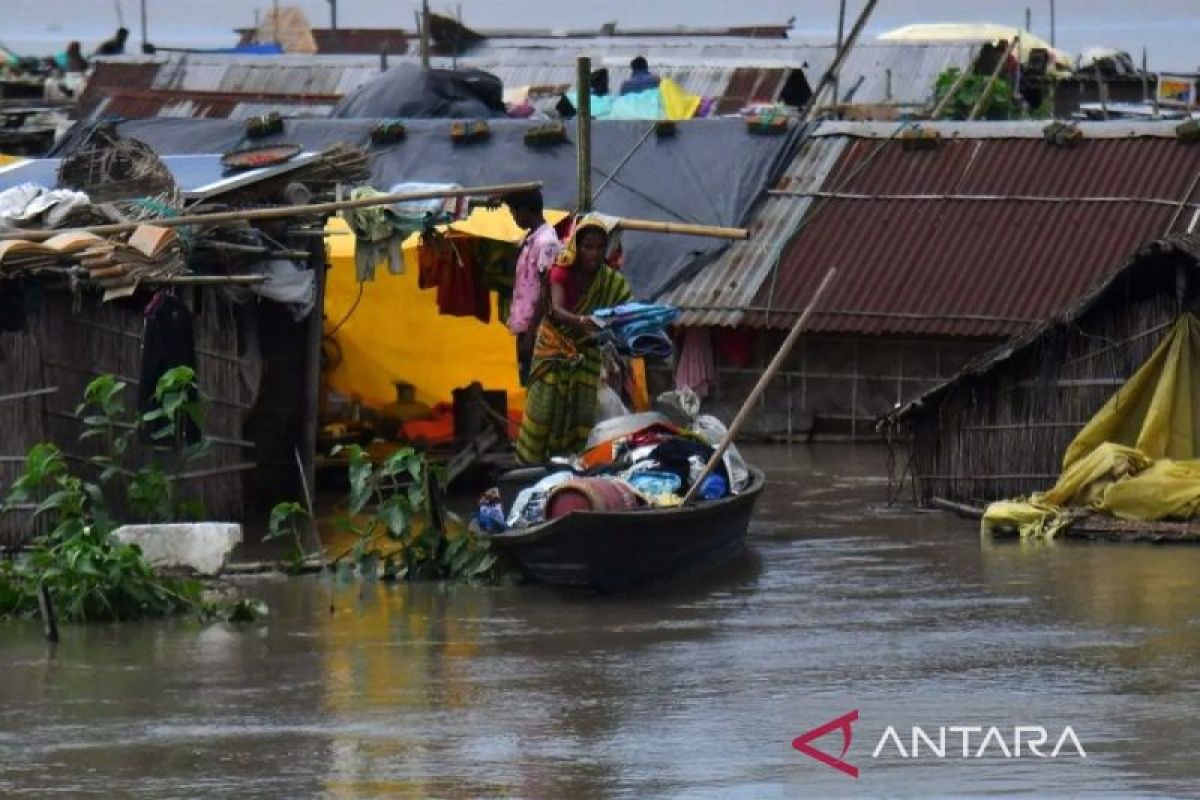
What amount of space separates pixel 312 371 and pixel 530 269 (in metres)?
2.21

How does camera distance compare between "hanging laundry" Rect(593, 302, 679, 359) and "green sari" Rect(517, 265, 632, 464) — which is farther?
"green sari" Rect(517, 265, 632, 464)

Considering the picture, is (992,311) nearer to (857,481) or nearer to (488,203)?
(857,481)

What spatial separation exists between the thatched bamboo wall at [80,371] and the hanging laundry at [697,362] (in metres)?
5.49

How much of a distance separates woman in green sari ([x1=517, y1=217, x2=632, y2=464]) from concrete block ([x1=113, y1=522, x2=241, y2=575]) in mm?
1780

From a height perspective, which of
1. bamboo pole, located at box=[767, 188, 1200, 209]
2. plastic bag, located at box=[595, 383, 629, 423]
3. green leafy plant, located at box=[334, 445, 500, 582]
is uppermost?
bamboo pole, located at box=[767, 188, 1200, 209]

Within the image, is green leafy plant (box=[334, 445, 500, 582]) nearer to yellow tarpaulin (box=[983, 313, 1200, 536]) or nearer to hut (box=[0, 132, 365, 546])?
hut (box=[0, 132, 365, 546])

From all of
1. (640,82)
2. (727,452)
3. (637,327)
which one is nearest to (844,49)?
(640,82)

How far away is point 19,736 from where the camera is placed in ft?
26.1

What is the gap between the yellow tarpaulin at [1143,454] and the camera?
12.0m

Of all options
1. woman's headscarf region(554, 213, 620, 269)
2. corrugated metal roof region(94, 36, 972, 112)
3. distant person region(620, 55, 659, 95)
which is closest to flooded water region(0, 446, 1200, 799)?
woman's headscarf region(554, 213, 620, 269)

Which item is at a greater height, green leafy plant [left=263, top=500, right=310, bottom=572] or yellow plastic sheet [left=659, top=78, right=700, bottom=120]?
yellow plastic sheet [left=659, top=78, right=700, bottom=120]

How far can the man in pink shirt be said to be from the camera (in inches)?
484

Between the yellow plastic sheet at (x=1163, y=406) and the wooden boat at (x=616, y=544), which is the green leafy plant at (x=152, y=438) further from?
the yellow plastic sheet at (x=1163, y=406)

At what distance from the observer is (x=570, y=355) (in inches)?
469
